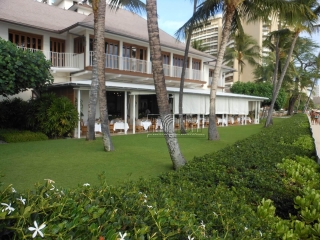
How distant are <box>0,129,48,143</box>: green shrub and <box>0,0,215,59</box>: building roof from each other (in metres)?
6.64

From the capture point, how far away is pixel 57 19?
20438 mm

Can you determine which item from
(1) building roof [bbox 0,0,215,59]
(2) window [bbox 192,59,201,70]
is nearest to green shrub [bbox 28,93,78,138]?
(1) building roof [bbox 0,0,215,59]

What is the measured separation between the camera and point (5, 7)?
1823 cm

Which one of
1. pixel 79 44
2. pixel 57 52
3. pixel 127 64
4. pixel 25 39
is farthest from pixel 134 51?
pixel 25 39

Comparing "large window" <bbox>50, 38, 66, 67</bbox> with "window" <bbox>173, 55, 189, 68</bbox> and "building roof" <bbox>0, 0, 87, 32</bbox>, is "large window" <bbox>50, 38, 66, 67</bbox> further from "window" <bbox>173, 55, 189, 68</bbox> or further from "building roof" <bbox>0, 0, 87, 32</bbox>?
"window" <bbox>173, 55, 189, 68</bbox>

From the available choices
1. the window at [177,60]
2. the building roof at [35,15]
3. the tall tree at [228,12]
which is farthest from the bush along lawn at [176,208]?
the window at [177,60]

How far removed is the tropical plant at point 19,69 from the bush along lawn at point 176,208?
9.53 metres

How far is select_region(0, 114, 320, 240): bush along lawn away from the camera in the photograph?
1.62 meters

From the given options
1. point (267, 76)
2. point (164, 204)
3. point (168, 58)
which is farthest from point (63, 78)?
point (267, 76)

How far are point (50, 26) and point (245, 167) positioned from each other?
17.1 metres

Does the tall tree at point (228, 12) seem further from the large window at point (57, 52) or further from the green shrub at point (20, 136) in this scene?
the large window at point (57, 52)

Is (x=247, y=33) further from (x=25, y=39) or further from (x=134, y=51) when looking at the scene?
(x=25, y=39)

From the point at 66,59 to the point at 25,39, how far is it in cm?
258

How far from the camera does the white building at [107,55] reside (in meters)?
16.8
